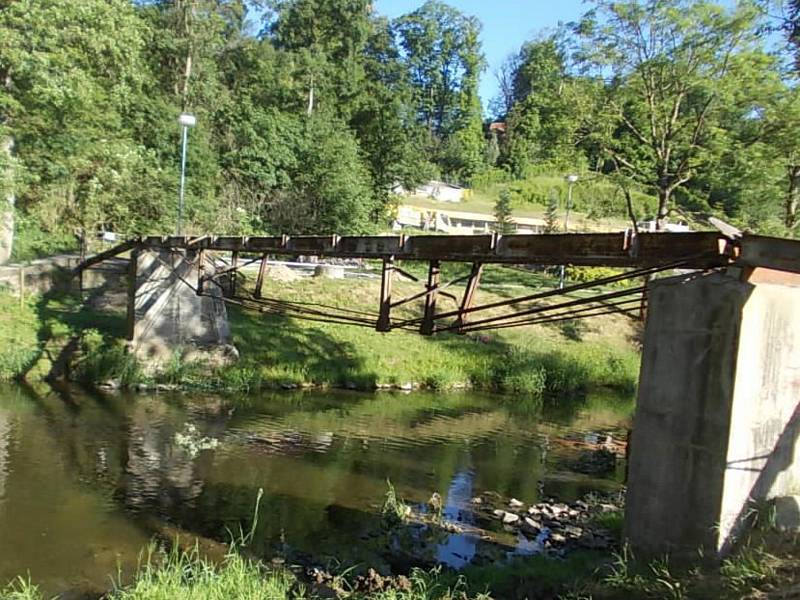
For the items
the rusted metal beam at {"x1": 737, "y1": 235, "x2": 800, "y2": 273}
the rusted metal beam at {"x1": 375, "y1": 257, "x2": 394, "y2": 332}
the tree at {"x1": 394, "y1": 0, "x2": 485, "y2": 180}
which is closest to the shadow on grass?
the rusted metal beam at {"x1": 375, "y1": 257, "x2": 394, "y2": 332}

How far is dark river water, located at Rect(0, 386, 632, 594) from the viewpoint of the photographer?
9.35 metres

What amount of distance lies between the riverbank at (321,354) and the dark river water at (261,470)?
1.09 metres

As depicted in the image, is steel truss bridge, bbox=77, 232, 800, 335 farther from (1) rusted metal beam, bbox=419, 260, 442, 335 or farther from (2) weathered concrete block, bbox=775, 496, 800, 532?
(2) weathered concrete block, bbox=775, 496, 800, 532

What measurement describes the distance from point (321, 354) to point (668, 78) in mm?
16543

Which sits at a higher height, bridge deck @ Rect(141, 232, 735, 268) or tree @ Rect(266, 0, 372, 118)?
tree @ Rect(266, 0, 372, 118)

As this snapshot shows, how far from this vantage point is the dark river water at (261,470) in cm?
935

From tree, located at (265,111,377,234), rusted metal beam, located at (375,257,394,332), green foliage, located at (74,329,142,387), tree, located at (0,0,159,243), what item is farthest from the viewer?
tree, located at (265,111,377,234)

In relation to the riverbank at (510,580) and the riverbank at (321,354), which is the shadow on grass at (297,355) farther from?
the riverbank at (510,580)

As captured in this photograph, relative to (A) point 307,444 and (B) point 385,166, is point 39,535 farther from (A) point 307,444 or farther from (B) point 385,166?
(B) point 385,166

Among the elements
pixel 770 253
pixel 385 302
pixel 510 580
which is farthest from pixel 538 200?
pixel 770 253

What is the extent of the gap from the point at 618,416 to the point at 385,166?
30.7 meters

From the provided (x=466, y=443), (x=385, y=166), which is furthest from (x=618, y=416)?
(x=385, y=166)

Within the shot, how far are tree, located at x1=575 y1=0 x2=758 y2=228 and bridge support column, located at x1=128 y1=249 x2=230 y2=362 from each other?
1663 cm

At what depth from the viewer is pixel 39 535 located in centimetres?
928
